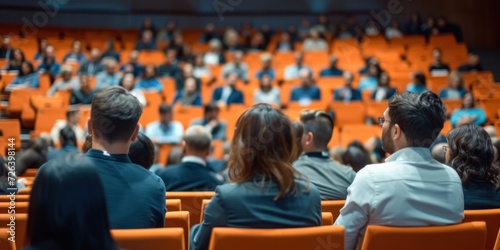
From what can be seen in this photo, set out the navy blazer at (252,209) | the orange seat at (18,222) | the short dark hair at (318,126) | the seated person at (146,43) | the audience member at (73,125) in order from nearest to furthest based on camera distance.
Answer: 1. the navy blazer at (252,209)
2. the orange seat at (18,222)
3. the short dark hair at (318,126)
4. the audience member at (73,125)
5. the seated person at (146,43)

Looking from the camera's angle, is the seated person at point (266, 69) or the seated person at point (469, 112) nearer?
the seated person at point (469, 112)

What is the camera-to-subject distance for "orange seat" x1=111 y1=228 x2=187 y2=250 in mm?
1715

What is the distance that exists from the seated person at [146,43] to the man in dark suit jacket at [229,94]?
2.82m

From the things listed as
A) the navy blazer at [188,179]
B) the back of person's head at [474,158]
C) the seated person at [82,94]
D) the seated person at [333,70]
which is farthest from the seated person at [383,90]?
the back of person's head at [474,158]

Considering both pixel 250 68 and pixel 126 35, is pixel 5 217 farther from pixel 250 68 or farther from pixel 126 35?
pixel 126 35

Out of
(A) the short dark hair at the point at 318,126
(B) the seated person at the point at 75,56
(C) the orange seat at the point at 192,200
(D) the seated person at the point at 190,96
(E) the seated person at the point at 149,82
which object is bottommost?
(C) the orange seat at the point at 192,200

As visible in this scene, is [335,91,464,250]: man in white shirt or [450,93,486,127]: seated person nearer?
[335,91,464,250]: man in white shirt

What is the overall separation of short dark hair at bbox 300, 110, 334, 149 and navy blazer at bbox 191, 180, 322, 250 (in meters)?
1.23

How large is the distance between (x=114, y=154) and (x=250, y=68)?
7985 millimetres

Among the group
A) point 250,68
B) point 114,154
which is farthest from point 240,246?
point 250,68

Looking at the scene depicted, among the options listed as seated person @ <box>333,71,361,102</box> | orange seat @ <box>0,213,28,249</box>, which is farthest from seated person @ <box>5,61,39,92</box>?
orange seat @ <box>0,213,28,249</box>

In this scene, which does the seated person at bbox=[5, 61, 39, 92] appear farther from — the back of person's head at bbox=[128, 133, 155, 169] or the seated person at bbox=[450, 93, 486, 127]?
the back of person's head at bbox=[128, 133, 155, 169]

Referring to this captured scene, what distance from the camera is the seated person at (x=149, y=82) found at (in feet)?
28.1

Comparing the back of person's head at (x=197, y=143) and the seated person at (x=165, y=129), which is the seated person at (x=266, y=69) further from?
the back of person's head at (x=197, y=143)
